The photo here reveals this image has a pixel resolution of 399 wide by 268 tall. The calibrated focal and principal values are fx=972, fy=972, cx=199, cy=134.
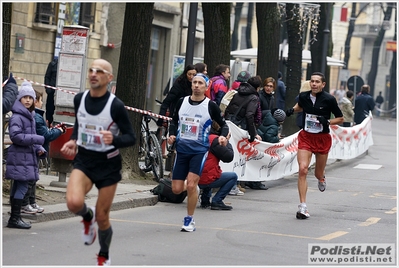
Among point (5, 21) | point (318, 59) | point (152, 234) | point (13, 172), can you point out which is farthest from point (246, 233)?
point (318, 59)

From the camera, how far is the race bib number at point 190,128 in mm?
11133

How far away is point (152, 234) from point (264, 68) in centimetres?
1231

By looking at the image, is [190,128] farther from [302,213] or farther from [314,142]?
[314,142]

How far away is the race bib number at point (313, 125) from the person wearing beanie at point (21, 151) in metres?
4.13

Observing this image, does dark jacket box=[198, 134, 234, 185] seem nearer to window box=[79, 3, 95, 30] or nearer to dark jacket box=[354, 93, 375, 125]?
dark jacket box=[354, 93, 375, 125]

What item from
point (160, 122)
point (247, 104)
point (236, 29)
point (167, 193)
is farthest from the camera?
point (236, 29)

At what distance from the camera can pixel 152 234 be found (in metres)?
10.7

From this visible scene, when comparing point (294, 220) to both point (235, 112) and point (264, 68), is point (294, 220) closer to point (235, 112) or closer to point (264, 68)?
point (235, 112)

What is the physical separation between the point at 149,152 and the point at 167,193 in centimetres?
192

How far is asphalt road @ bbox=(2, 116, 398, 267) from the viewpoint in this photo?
29.5ft

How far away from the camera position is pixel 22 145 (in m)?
10.5

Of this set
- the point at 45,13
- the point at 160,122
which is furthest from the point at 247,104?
the point at 45,13

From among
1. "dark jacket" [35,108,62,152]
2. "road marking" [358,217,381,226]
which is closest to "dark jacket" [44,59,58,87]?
"dark jacket" [35,108,62,152]

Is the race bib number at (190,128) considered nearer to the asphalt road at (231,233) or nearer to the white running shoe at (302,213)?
the asphalt road at (231,233)
